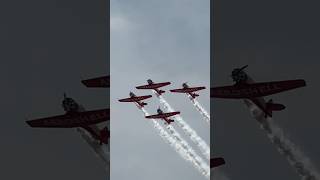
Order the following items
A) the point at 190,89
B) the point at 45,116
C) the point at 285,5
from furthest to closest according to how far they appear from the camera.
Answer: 1. the point at 190,89
2. the point at 45,116
3. the point at 285,5

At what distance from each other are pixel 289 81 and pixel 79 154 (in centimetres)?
1736

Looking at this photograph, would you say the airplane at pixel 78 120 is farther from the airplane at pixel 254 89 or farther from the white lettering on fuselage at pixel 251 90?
the white lettering on fuselage at pixel 251 90

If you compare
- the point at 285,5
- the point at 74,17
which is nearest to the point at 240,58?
the point at 285,5

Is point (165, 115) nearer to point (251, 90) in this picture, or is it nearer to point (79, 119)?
point (79, 119)

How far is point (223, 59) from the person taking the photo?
4775 cm

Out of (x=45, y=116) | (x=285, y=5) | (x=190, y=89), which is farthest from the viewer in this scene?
(x=190, y=89)

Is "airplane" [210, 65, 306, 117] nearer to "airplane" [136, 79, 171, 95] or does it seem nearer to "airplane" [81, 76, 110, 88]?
"airplane" [81, 76, 110, 88]

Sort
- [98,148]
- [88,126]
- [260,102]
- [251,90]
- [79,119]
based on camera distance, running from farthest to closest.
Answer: [79,119], [88,126], [98,148], [251,90], [260,102]

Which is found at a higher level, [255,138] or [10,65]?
[10,65]

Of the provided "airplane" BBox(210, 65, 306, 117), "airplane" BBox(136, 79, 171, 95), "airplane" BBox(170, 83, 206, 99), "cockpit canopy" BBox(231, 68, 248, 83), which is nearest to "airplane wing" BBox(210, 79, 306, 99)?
"airplane" BBox(210, 65, 306, 117)

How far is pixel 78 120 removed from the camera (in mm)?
49781

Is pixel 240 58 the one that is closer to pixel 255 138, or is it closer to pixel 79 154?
pixel 255 138

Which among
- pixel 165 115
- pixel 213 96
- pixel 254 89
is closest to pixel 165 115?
pixel 165 115

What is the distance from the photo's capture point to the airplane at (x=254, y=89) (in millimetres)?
46844
